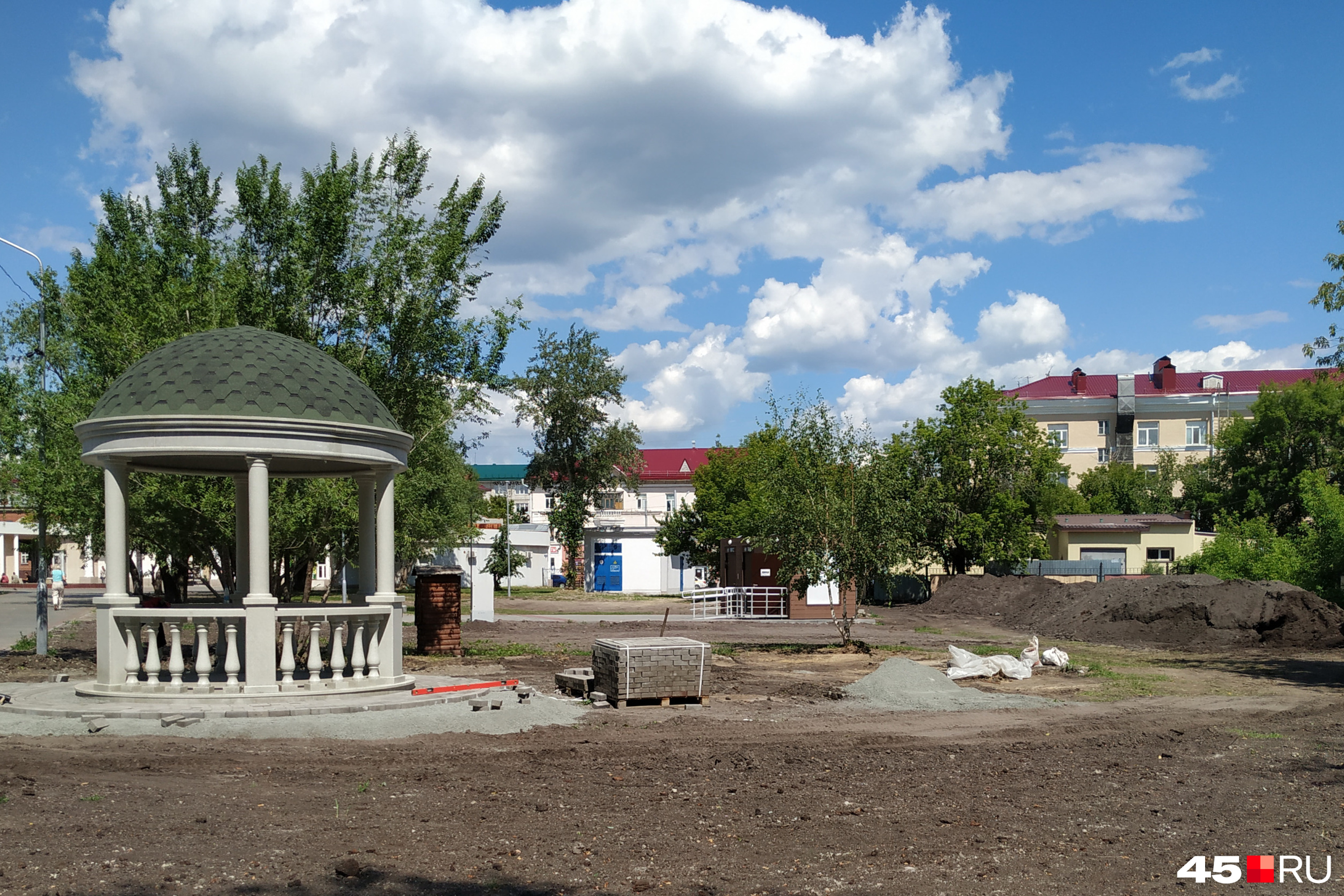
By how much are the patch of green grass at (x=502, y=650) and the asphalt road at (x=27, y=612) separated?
7152mm

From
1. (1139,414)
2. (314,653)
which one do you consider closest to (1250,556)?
(314,653)

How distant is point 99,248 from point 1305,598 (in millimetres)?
31546

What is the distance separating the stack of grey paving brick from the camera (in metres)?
14.4

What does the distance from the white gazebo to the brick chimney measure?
250 feet

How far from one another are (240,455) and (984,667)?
1329 cm

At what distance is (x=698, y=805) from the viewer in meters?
8.48

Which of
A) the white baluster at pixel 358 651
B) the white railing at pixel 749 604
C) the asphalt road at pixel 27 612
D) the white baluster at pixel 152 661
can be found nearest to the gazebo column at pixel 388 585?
the white baluster at pixel 358 651

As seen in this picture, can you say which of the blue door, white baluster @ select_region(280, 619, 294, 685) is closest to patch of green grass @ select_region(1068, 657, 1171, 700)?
white baluster @ select_region(280, 619, 294, 685)

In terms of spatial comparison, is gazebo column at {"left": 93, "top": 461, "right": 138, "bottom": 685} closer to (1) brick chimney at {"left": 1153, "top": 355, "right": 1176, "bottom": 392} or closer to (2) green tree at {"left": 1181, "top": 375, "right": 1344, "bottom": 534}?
(2) green tree at {"left": 1181, "top": 375, "right": 1344, "bottom": 534}

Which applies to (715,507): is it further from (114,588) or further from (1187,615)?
(114,588)

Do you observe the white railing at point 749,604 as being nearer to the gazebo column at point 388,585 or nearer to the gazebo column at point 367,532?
the gazebo column at point 367,532

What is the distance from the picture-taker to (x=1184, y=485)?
68.5 metres

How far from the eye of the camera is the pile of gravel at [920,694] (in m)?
15.6

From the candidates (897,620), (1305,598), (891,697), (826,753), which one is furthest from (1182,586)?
(826,753)
